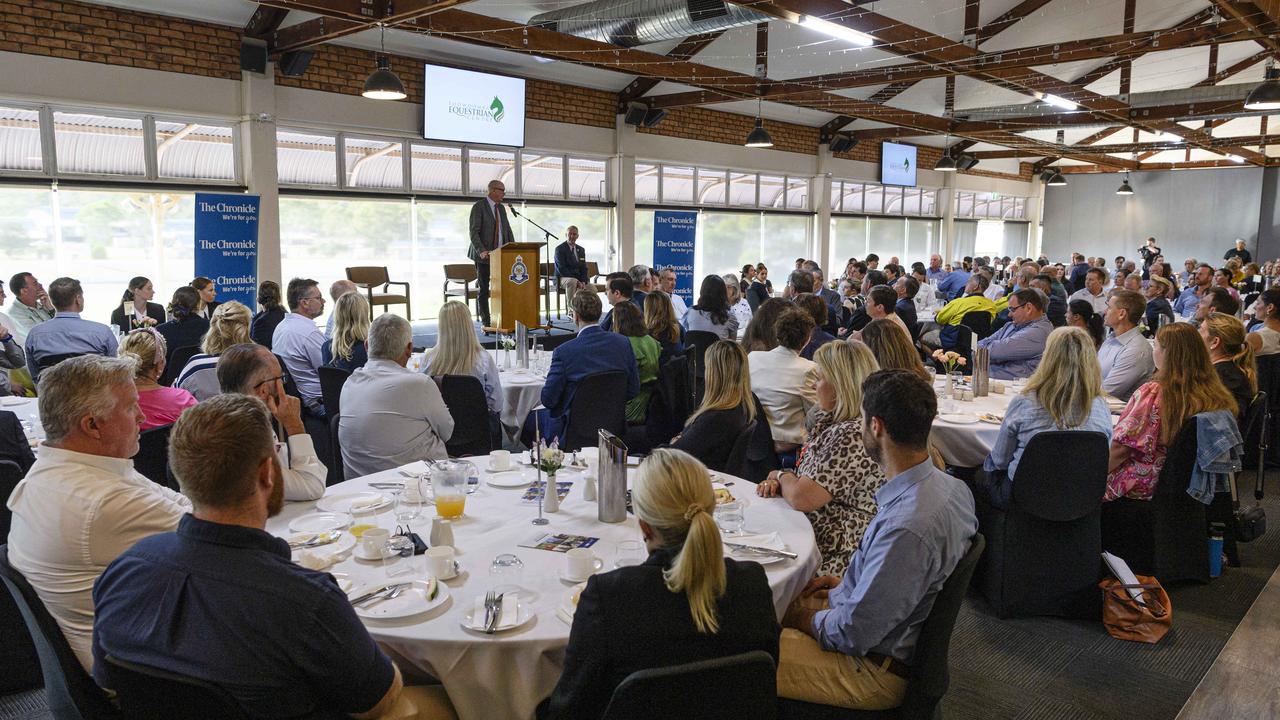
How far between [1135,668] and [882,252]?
18.0 metres

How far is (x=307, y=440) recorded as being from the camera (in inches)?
121

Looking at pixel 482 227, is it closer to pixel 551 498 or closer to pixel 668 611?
pixel 551 498

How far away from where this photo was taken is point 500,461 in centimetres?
340

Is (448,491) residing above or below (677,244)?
below

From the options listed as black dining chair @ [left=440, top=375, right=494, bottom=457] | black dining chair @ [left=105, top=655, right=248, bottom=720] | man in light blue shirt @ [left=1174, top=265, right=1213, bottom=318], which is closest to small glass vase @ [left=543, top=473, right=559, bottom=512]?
black dining chair @ [left=105, top=655, right=248, bottom=720]

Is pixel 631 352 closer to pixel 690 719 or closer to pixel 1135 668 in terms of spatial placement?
pixel 1135 668

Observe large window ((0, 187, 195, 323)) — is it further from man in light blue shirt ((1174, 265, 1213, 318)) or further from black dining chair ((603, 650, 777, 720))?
man in light blue shirt ((1174, 265, 1213, 318))

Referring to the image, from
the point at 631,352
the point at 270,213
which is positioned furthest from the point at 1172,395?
the point at 270,213

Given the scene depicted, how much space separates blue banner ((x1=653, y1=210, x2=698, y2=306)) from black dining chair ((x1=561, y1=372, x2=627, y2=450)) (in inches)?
345

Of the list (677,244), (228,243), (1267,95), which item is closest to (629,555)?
(1267,95)

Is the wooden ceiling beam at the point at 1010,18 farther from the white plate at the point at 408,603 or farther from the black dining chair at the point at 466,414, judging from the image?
the white plate at the point at 408,603

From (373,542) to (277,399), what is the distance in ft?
3.02

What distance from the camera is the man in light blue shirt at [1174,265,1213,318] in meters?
10.7

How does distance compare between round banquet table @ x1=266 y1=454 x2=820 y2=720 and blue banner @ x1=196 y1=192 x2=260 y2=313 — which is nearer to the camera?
round banquet table @ x1=266 y1=454 x2=820 y2=720
